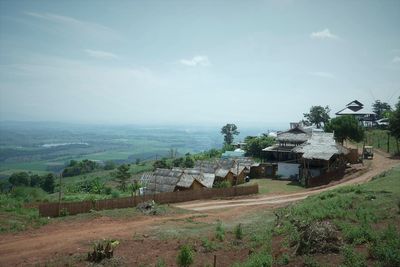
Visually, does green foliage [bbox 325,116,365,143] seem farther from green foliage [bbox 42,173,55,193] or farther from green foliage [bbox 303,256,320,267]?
green foliage [bbox 42,173,55,193]

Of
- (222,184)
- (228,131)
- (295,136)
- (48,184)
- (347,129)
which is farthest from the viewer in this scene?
(228,131)

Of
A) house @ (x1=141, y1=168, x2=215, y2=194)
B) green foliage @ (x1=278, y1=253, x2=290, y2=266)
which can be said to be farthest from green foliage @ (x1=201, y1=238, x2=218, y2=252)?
house @ (x1=141, y1=168, x2=215, y2=194)

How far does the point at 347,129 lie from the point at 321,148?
41.0 ft

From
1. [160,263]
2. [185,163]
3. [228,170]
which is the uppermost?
[160,263]

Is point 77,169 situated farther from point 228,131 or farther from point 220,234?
point 220,234

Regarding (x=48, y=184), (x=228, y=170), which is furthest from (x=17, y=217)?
(x=48, y=184)

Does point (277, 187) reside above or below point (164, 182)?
below

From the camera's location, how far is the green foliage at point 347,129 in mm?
55250

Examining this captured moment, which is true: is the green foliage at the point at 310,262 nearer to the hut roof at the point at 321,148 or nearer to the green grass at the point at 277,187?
the green grass at the point at 277,187

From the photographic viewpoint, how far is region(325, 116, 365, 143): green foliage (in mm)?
55250

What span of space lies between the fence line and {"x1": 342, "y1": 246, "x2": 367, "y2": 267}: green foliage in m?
22.7

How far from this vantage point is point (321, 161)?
150ft

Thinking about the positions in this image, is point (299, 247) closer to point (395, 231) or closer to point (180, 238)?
point (395, 231)

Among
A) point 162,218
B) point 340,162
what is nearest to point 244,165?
point 340,162
